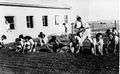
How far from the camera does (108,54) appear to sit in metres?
2.30

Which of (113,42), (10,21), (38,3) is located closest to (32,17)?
(38,3)

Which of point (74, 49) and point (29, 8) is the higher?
point (29, 8)

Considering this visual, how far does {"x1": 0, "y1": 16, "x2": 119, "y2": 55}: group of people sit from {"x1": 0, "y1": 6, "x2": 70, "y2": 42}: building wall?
0.07 metres

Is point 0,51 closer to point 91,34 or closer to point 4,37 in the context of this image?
point 4,37

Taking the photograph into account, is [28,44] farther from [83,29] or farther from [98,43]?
[98,43]

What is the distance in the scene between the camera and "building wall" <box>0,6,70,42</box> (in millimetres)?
2595

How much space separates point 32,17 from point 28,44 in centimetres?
36

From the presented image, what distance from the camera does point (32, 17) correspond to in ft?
9.03

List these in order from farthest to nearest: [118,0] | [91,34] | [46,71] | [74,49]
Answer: [46,71]
[74,49]
[91,34]
[118,0]

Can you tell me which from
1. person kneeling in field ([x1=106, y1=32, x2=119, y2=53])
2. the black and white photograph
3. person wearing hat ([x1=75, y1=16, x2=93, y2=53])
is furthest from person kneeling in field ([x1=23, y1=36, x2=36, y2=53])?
person kneeling in field ([x1=106, y1=32, x2=119, y2=53])

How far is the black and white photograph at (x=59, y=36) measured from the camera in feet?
7.54

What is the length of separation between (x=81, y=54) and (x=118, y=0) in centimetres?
70

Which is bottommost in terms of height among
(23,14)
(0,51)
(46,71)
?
(46,71)

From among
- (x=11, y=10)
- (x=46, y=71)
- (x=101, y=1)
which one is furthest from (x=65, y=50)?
(x=11, y=10)
